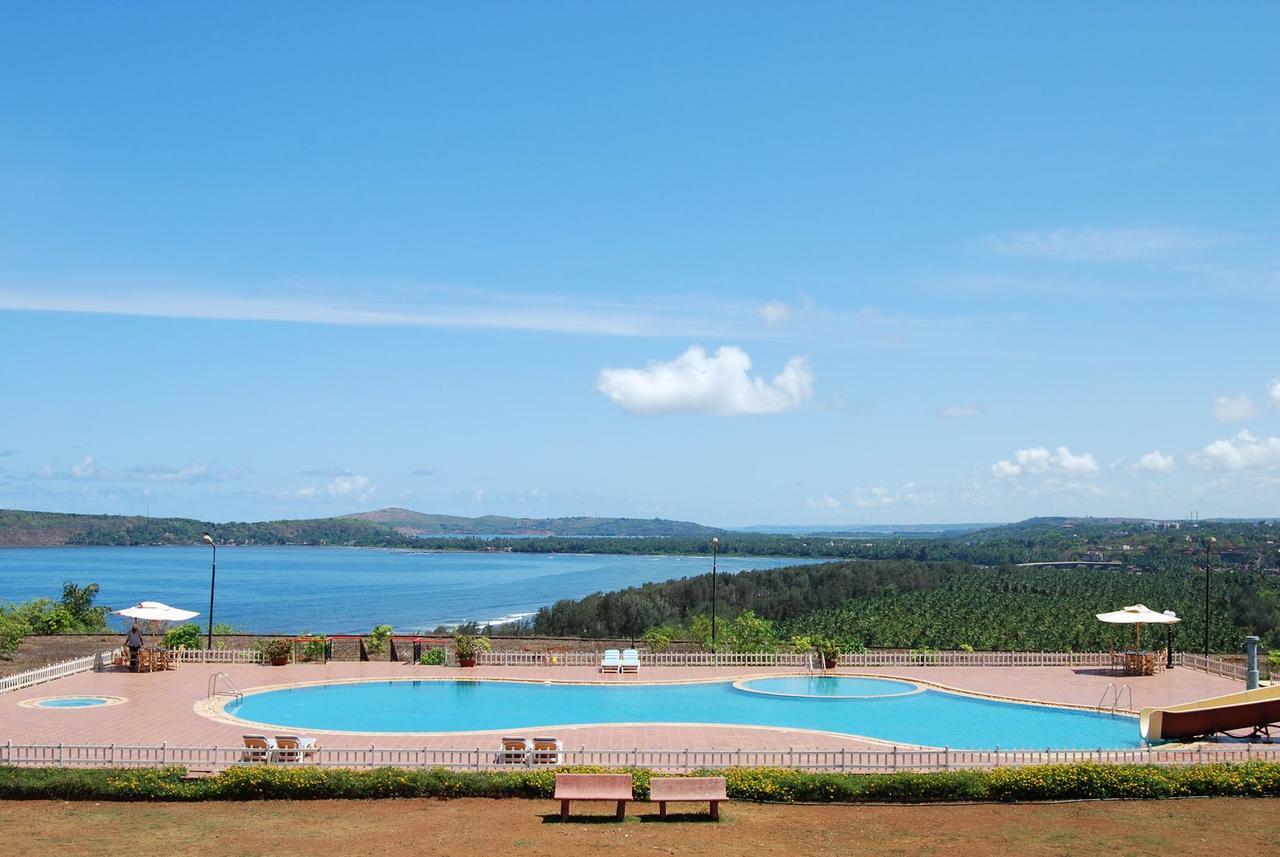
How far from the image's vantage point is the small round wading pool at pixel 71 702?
76.6 feet

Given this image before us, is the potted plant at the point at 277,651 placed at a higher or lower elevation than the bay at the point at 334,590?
higher

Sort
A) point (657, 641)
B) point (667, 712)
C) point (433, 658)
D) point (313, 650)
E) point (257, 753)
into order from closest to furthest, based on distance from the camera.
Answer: point (257, 753) → point (667, 712) → point (433, 658) → point (313, 650) → point (657, 641)

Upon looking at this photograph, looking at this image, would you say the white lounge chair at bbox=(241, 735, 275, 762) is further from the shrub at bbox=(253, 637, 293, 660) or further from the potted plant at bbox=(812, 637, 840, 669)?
the potted plant at bbox=(812, 637, 840, 669)

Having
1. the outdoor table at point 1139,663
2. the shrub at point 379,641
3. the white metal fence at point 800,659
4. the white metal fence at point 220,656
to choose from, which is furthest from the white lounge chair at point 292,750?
the outdoor table at point 1139,663

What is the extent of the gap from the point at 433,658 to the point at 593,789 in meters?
16.4

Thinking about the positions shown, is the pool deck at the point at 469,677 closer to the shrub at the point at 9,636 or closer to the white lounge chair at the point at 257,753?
the white lounge chair at the point at 257,753

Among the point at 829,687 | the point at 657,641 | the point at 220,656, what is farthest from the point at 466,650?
the point at 829,687

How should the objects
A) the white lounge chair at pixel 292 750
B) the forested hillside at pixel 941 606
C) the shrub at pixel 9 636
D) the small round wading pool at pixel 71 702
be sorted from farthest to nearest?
the forested hillside at pixel 941 606, the shrub at pixel 9 636, the small round wading pool at pixel 71 702, the white lounge chair at pixel 292 750

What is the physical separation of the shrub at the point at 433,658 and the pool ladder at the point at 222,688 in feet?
17.7

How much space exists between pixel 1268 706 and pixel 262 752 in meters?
18.3

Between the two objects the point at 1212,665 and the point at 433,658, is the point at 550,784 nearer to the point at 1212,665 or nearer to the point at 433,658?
the point at 433,658

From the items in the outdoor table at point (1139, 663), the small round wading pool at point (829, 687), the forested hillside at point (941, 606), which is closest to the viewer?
the small round wading pool at point (829, 687)

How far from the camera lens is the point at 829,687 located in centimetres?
2805

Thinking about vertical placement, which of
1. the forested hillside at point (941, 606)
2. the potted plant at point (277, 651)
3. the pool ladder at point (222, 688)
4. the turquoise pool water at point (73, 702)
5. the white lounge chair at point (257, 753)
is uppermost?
the white lounge chair at point (257, 753)
